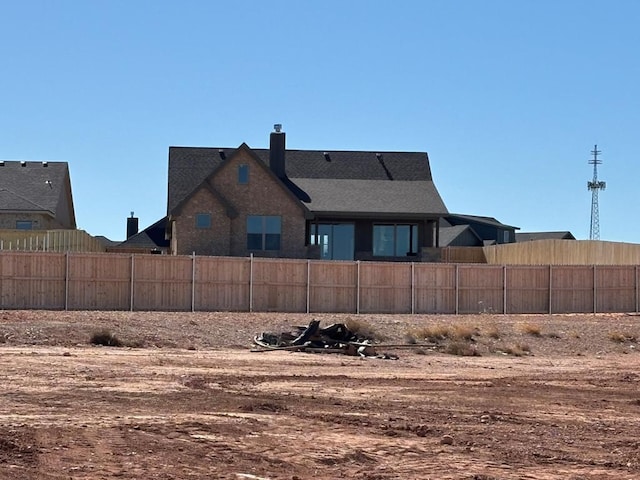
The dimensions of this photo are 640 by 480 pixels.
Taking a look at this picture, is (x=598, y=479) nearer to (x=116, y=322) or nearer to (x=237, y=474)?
(x=237, y=474)

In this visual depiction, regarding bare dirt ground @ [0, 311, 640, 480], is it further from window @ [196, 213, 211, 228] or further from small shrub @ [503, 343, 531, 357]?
window @ [196, 213, 211, 228]

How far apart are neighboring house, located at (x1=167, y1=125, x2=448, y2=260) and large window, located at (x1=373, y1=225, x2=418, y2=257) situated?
49 millimetres

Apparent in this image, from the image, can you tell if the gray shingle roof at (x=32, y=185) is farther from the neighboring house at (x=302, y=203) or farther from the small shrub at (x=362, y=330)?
the small shrub at (x=362, y=330)

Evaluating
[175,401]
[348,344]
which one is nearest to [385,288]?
[348,344]

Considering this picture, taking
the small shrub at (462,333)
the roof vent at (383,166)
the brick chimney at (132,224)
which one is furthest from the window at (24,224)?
the brick chimney at (132,224)

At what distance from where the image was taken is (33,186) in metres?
55.1

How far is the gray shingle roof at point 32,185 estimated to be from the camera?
5197 cm

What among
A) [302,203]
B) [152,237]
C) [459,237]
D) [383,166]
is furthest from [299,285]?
[459,237]

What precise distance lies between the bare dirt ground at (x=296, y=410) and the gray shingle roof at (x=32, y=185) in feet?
75.0

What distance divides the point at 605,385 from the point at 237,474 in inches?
471

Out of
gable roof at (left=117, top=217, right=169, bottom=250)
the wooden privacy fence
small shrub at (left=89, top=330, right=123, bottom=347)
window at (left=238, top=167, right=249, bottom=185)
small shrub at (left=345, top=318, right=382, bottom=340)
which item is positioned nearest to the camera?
small shrub at (left=89, top=330, right=123, bottom=347)

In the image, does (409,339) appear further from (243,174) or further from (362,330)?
(243,174)

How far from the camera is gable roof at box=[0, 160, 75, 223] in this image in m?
51.9

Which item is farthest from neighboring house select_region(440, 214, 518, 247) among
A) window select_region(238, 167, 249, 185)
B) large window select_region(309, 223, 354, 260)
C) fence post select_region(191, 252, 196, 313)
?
fence post select_region(191, 252, 196, 313)
